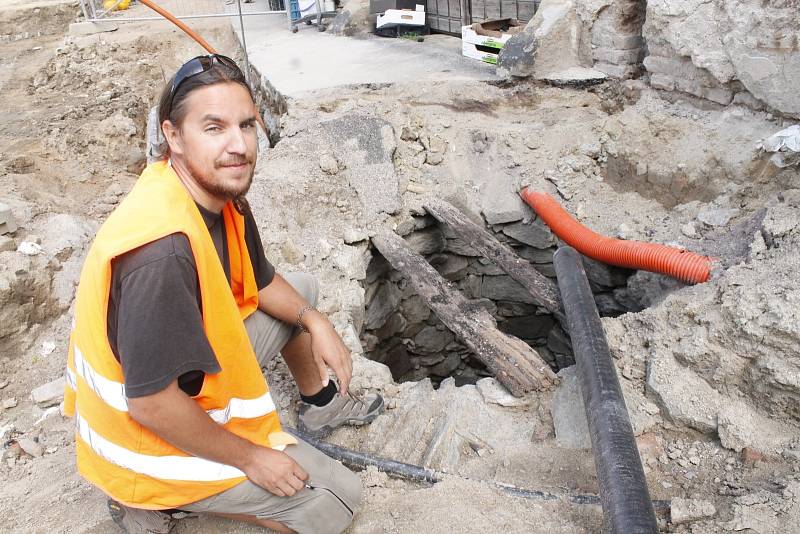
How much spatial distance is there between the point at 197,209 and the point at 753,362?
7.02 ft

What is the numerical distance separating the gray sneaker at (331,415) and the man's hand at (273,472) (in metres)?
0.70

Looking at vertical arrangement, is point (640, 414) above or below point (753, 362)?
below

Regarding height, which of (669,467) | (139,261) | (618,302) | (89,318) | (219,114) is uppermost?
(219,114)

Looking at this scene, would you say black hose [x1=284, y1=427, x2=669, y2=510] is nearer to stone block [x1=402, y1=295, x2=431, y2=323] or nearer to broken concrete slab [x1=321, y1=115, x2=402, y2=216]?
broken concrete slab [x1=321, y1=115, x2=402, y2=216]

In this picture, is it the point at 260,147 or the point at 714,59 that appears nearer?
the point at 714,59

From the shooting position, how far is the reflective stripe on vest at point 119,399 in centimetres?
152

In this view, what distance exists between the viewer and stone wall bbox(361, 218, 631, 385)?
4070 millimetres

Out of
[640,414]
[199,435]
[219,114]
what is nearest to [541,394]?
[640,414]

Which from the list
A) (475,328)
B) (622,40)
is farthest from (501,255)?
(622,40)

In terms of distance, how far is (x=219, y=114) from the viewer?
1565 mm

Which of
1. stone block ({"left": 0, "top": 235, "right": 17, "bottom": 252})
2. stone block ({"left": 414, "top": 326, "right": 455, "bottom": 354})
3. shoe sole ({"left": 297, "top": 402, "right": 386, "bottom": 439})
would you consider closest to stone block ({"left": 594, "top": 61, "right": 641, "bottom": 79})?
stone block ({"left": 414, "top": 326, "right": 455, "bottom": 354})

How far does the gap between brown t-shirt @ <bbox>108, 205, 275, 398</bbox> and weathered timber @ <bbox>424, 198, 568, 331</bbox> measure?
7.37 feet

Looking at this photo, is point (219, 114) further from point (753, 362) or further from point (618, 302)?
point (618, 302)

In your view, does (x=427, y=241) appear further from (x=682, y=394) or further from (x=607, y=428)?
(x=607, y=428)
